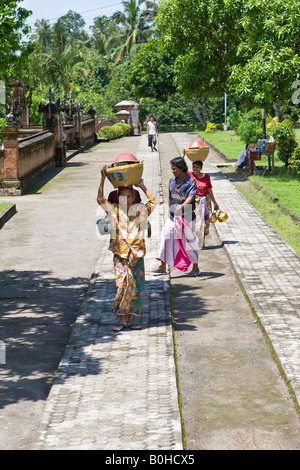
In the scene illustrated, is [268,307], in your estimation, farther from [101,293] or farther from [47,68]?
[47,68]

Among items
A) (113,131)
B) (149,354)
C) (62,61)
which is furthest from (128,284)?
(62,61)

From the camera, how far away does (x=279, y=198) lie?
53.0ft

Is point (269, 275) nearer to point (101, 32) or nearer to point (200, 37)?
point (200, 37)

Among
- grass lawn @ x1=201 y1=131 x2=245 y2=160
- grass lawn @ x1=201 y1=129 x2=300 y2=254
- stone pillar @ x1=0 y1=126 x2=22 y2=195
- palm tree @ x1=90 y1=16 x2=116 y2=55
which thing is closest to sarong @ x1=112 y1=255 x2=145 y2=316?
grass lawn @ x1=201 y1=129 x2=300 y2=254

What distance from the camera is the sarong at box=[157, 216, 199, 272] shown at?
30.0 ft

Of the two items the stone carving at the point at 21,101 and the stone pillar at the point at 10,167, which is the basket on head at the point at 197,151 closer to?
the stone pillar at the point at 10,167

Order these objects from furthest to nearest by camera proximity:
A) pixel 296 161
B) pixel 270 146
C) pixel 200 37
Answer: pixel 200 37 → pixel 296 161 → pixel 270 146

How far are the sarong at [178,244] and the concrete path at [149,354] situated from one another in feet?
0.94

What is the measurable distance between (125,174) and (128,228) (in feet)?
1.96

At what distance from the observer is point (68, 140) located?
32.8m

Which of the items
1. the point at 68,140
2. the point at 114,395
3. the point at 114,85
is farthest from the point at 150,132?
the point at 114,85

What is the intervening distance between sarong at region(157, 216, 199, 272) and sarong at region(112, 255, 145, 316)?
1.98 metres

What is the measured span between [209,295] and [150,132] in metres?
21.5

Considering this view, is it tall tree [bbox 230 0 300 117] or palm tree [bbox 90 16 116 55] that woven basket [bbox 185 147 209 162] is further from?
palm tree [bbox 90 16 116 55]
